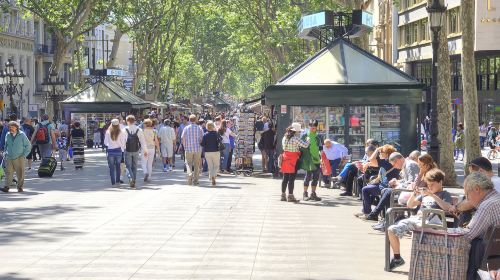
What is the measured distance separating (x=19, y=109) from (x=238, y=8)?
56.8ft

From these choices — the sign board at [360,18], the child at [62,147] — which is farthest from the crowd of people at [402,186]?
the child at [62,147]

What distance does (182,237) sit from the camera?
1296 cm

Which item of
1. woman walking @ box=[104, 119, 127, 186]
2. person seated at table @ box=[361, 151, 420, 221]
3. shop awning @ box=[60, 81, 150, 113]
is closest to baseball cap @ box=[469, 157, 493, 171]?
person seated at table @ box=[361, 151, 420, 221]

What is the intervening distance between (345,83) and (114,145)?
5.99m

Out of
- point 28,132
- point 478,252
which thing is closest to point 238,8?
point 28,132

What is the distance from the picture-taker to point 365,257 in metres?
11.4

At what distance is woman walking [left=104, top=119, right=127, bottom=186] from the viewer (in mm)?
22312

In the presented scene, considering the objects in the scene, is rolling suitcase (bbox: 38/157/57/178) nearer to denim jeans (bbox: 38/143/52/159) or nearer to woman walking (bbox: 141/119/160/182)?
denim jeans (bbox: 38/143/52/159)

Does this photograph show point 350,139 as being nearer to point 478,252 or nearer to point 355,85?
point 355,85

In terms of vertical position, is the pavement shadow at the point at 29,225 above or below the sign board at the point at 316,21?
below

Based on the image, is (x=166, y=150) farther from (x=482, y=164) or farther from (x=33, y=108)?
(x=33, y=108)

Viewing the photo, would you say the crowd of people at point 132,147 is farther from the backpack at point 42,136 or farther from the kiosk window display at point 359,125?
the kiosk window display at point 359,125

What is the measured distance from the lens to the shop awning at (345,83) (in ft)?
78.0

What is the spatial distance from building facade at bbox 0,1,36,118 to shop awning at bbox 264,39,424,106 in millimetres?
41237
